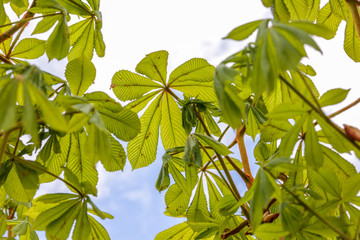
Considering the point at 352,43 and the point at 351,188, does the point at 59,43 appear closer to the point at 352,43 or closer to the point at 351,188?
the point at 351,188

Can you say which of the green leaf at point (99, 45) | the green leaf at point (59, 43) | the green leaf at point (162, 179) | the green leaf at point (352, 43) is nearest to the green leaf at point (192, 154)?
the green leaf at point (162, 179)

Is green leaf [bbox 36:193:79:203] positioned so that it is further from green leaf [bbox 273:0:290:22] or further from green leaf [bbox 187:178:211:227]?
green leaf [bbox 273:0:290:22]

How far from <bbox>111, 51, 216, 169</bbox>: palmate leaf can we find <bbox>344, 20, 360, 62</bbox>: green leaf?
548 mm

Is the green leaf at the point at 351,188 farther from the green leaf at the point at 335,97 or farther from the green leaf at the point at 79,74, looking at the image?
the green leaf at the point at 79,74

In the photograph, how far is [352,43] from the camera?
4.34 feet

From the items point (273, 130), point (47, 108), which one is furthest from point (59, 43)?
point (273, 130)

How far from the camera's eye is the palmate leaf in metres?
1.20

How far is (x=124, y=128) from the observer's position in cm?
105

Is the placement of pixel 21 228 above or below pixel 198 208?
above

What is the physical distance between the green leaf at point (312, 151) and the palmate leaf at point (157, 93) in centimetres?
46

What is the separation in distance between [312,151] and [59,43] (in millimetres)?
793

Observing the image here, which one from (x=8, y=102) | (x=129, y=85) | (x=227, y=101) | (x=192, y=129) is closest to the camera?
(x=8, y=102)

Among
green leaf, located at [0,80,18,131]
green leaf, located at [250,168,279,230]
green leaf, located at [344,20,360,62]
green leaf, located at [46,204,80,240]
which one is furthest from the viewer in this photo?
green leaf, located at [344,20,360,62]

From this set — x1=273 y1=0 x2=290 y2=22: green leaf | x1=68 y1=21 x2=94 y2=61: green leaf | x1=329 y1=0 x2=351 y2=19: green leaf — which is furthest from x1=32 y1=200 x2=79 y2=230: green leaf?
x1=329 y1=0 x2=351 y2=19: green leaf
